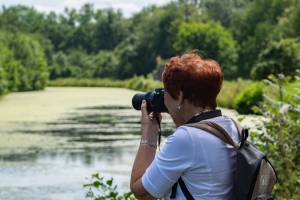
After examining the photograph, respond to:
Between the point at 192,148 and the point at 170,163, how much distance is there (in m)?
0.08

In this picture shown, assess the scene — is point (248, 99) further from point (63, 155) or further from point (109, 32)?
point (109, 32)

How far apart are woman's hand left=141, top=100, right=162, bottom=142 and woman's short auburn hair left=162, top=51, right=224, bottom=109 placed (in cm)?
17

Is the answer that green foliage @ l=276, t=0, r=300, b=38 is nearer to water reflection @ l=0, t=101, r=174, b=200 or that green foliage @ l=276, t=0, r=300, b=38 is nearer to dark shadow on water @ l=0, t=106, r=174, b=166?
dark shadow on water @ l=0, t=106, r=174, b=166

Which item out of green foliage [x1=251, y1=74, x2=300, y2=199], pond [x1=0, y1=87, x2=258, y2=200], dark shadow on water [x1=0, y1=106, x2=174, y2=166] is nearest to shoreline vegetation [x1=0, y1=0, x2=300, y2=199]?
dark shadow on water [x1=0, y1=106, x2=174, y2=166]

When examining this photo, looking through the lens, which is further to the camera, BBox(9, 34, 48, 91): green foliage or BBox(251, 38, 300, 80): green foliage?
BBox(9, 34, 48, 91): green foliage

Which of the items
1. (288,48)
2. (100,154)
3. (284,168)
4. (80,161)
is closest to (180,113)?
(284,168)

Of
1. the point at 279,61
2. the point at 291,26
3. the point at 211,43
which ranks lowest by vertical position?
the point at 211,43

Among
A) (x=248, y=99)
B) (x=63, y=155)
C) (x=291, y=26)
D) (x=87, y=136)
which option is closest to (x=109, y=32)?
(x=291, y=26)

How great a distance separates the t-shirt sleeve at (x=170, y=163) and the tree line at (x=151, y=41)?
2492cm

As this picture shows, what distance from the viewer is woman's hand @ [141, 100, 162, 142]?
2.12 m

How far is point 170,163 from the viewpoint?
1.94 metres

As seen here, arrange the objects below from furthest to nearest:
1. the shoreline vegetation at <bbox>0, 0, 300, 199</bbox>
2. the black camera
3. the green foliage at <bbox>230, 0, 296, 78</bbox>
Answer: the green foliage at <bbox>230, 0, 296, 78</bbox>, the shoreline vegetation at <bbox>0, 0, 300, 199</bbox>, the black camera

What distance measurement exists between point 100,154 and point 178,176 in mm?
9128

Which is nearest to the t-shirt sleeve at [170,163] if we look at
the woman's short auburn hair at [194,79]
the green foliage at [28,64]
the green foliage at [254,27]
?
the woman's short auburn hair at [194,79]
